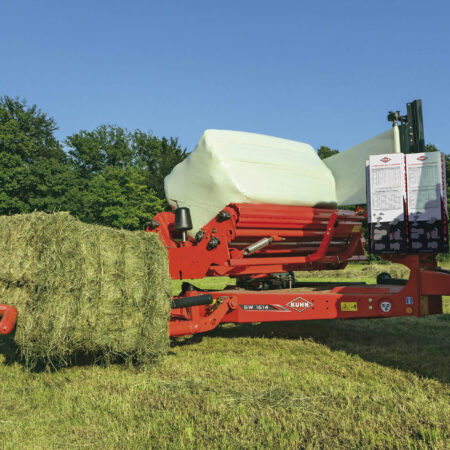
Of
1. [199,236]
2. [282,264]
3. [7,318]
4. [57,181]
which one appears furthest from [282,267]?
[57,181]

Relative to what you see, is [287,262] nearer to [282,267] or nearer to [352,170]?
[282,267]

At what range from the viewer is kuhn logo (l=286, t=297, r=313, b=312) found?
211 inches

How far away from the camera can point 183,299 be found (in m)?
5.44

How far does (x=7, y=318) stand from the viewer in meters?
4.39

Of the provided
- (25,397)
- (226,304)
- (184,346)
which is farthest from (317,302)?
(25,397)

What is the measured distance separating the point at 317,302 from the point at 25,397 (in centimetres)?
321

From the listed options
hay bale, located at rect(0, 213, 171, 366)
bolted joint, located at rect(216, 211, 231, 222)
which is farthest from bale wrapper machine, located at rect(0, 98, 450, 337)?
hay bale, located at rect(0, 213, 171, 366)

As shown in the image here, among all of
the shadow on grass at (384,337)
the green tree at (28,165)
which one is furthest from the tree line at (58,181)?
the shadow on grass at (384,337)

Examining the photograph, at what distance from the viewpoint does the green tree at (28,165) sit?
3731 cm

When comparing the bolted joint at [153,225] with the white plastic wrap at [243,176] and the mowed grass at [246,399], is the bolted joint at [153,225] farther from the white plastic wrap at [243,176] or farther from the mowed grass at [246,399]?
the mowed grass at [246,399]

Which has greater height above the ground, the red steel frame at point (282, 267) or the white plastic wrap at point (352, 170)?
the white plastic wrap at point (352, 170)

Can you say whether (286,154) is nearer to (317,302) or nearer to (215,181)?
(215,181)

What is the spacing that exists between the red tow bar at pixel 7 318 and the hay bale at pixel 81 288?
7 cm

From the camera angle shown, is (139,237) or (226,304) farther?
(226,304)
